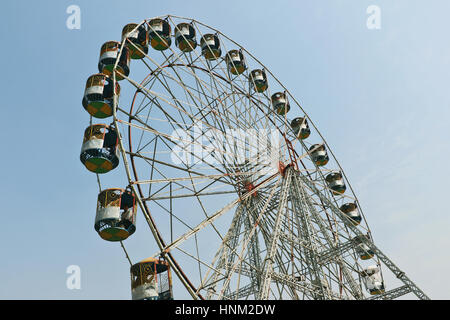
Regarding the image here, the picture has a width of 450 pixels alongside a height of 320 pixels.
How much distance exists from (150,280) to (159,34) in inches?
406

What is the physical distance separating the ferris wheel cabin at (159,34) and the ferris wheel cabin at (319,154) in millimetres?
8537

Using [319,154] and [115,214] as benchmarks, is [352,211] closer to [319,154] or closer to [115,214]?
[319,154]

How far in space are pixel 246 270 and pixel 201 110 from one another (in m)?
6.41

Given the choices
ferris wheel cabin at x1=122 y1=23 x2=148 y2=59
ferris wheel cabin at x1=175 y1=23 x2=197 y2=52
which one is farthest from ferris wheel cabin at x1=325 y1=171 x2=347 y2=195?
ferris wheel cabin at x1=122 y1=23 x2=148 y2=59

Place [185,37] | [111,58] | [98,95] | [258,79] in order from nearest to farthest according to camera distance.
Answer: [98,95]
[111,58]
[185,37]
[258,79]

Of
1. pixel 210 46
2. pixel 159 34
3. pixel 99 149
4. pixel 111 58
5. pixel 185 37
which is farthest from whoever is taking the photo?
pixel 210 46

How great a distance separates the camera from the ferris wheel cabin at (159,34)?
15.9 meters

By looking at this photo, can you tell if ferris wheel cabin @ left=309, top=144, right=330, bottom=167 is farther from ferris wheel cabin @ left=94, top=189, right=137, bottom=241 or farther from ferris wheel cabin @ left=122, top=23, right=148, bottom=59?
ferris wheel cabin @ left=94, top=189, right=137, bottom=241

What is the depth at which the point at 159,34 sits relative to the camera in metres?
16.0

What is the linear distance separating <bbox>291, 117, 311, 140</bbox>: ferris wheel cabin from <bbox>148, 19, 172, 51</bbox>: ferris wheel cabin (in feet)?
23.8

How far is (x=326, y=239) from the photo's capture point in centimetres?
1371

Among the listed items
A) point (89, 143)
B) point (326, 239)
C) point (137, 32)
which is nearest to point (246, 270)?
point (326, 239)

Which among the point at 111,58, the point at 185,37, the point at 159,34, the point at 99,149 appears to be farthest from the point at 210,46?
the point at 99,149
